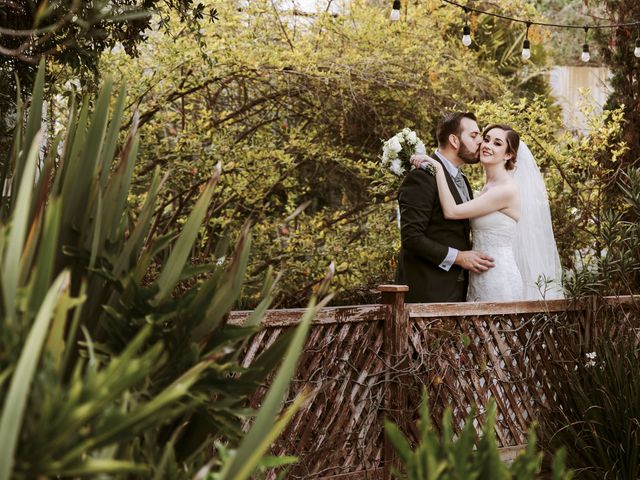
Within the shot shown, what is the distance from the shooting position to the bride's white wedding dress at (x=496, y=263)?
15.6 feet

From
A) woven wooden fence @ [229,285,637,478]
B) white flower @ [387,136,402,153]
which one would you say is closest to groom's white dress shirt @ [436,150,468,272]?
white flower @ [387,136,402,153]

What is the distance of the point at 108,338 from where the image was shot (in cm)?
190

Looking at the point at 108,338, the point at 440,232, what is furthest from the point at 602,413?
the point at 108,338

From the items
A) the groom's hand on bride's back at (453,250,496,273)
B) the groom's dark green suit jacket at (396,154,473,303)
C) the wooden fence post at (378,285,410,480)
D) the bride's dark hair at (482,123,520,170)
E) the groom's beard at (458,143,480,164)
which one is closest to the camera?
the wooden fence post at (378,285,410,480)

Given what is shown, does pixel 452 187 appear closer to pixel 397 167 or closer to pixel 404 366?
pixel 397 167

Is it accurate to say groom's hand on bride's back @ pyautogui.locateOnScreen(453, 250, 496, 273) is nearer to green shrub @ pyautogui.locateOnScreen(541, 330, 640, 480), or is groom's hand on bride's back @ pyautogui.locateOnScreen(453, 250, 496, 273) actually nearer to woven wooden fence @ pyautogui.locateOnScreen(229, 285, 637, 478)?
woven wooden fence @ pyautogui.locateOnScreen(229, 285, 637, 478)

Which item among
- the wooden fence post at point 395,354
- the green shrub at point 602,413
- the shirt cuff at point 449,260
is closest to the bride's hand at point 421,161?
the shirt cuff at point 449,260

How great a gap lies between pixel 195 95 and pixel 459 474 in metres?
6.02

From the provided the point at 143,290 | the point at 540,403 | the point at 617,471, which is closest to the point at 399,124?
the point at 540,403

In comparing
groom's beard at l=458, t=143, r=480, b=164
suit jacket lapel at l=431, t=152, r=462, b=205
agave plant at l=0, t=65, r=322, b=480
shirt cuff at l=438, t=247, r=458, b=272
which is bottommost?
shirt cuff at l=438, t=247, r=458, b=272

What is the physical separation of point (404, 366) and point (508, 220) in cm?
129

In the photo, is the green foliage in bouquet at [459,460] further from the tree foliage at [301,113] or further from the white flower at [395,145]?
the tree foliage at [301,113]

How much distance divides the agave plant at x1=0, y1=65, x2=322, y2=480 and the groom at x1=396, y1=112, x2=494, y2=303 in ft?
7.79

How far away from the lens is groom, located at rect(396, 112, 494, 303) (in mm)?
4488
